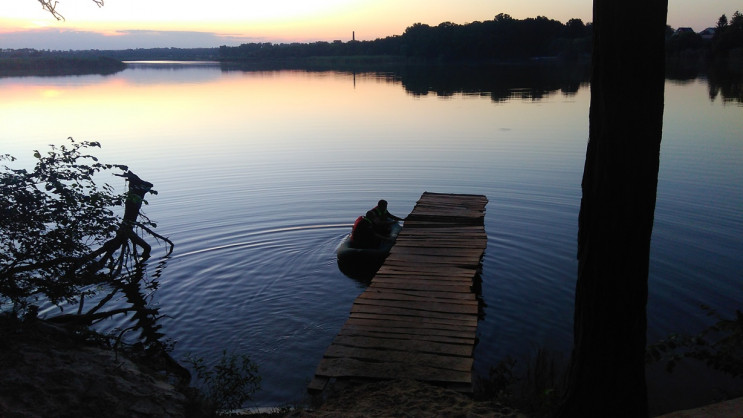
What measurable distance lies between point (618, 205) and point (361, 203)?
12859 millimetres

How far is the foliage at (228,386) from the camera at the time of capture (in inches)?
268

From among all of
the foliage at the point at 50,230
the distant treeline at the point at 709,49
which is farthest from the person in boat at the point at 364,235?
the distant treeline at the point at 709,49

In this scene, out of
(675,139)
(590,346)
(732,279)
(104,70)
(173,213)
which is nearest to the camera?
(590,346)

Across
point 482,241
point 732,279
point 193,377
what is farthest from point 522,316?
point 193,377

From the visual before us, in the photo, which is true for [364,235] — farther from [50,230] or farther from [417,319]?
[50,230]

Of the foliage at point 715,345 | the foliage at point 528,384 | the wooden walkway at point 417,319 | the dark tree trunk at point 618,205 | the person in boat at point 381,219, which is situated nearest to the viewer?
the dark tree trunk at point 618,205

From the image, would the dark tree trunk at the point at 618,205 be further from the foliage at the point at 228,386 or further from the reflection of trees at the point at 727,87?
the reflection of trees at the point at 727,87

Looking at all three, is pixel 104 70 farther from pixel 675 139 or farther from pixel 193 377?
pixel 193 377

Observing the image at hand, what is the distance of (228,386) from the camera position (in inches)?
287

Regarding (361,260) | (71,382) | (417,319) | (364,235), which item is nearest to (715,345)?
(417,319)

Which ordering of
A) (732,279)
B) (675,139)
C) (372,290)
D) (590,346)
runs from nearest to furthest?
(590,346), (372,290), (732,279), (675,139)

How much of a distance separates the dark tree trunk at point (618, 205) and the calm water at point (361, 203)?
3.39m

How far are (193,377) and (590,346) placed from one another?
570 cm

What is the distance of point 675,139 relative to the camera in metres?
23.4
